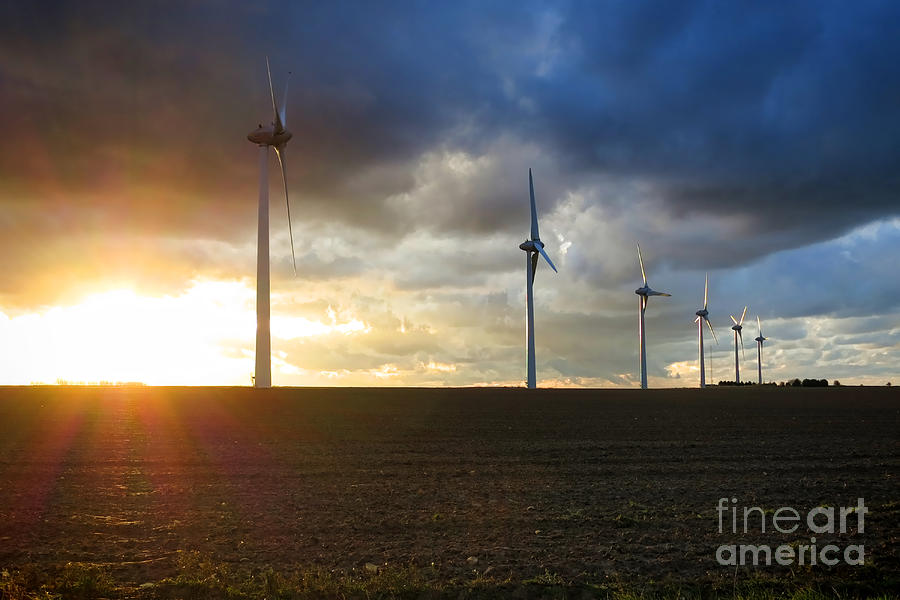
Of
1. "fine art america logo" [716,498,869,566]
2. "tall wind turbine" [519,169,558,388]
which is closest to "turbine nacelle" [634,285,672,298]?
"tall wind turbine" [519,169,558,388]

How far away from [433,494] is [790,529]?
31.8ft

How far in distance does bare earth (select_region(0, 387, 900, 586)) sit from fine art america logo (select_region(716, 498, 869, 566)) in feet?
1.01

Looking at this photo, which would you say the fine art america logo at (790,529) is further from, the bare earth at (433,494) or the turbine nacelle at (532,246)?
the turbine nacelle at (532,246)

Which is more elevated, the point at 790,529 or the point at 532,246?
the point at 532,246

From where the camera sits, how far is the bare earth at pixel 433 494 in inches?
637

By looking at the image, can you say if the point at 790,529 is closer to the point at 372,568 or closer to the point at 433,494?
the point at 433,494

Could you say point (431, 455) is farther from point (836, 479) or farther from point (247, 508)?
point (836, 479)

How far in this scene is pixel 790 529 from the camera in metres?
18.1

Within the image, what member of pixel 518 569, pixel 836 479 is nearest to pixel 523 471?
pixel 836 479

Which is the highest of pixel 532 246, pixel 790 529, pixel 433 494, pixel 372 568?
pixel 532 246

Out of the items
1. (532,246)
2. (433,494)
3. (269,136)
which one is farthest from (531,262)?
(433,494)

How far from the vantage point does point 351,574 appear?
14.9 metres

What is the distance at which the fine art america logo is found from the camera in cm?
1580

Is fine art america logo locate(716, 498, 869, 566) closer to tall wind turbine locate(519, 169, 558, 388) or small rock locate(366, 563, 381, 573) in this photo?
small rock locate(366, 563, 381, 573)
